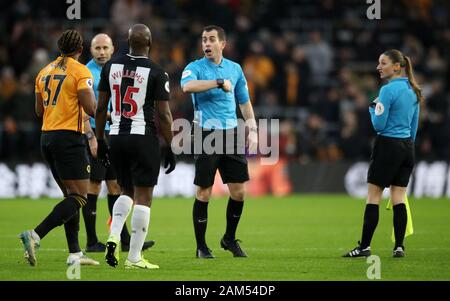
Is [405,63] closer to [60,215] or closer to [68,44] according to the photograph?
[68,44]

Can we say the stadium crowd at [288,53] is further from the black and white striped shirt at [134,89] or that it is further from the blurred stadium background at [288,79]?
the black and white striped shirt at [134,89]

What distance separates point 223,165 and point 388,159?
2.03 metres

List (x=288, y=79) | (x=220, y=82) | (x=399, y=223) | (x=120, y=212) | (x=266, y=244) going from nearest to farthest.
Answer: (x=120, y=212)
(x=220, y=82)
(x=399, y=223)
(x=266, y=244)
(x=288, y=79)

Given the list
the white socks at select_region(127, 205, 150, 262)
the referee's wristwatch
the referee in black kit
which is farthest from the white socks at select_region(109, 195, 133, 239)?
the referee in black kit

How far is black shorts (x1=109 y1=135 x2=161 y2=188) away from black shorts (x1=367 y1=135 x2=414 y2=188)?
2.96m

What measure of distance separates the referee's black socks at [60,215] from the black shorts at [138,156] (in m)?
0.66

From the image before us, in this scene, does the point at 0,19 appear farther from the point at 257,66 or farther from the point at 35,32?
the point at 257,66

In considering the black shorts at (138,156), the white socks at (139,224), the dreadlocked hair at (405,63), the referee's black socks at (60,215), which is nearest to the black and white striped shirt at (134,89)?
the black shorts at (138,156)

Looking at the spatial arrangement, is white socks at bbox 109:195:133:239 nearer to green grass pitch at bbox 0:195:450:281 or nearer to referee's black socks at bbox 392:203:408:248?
green grass pitch at bbox 0:195:450:281

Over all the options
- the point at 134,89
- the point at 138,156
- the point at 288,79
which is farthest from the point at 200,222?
the point at 288,79

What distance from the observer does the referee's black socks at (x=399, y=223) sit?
11.9m

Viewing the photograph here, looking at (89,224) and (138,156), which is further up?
(138,156)

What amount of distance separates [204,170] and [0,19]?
1684 centimetres

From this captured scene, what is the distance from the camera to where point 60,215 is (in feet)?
34.2
